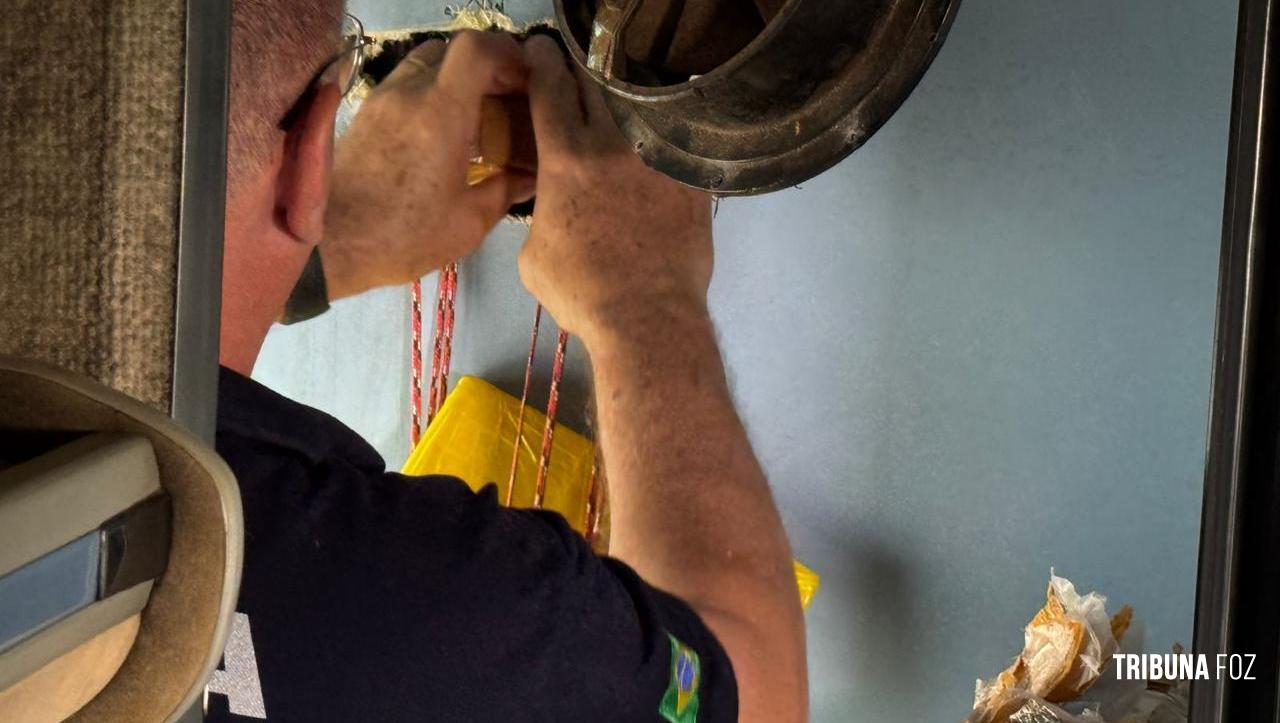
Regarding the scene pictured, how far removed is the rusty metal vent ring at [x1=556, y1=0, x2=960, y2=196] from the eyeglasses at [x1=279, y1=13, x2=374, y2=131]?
14 centimetres

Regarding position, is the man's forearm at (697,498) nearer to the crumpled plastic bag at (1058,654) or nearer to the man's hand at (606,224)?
the man's hand at (606,224)

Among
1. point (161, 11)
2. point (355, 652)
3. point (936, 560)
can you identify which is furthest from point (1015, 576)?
point (161, 11)

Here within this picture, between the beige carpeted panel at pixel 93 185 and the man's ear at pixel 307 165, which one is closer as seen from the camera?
the beige carpeted panel at pixel 93 185

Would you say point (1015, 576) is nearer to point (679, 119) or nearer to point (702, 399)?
point (702, 399)

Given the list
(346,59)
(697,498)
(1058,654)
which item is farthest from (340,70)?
(1058,654)

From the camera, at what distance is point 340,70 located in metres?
0.65

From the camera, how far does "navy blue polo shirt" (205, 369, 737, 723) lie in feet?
1.84

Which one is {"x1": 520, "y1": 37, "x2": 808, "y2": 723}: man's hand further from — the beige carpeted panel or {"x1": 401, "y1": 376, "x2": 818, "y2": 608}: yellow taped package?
the beige carpeted panel

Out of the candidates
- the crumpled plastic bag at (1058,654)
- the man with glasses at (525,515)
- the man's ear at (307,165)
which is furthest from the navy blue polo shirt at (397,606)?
the crumpled plastic bag at (1058,654)

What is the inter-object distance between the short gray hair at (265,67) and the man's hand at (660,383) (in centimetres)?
26

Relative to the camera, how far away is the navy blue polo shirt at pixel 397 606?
560 mm

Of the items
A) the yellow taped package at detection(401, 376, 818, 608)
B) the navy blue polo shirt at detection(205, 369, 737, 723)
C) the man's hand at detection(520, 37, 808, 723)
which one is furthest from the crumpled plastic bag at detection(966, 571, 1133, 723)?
the yellow taped package at detection(401, 376, 818, 608)

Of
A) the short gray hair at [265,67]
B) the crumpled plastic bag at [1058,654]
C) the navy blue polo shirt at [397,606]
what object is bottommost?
the crumpled plastic bag at [1058,654]

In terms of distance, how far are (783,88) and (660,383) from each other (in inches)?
8.9
